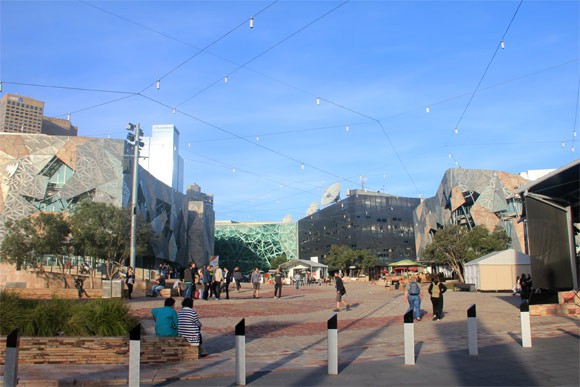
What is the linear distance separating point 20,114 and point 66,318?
120069 mm

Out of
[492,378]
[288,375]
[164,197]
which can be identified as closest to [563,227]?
[492,378]

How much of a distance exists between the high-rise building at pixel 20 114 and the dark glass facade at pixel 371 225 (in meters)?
63.2

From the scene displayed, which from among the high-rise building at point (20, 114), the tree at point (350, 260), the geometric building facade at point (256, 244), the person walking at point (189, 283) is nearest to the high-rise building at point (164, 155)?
the geometric building facade at point (256, 244)

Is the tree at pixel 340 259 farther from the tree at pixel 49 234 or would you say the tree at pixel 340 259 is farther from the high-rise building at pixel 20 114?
the high-rise building at pixel 20 114

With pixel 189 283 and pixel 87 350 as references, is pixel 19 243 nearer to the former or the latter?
pixel 189 283

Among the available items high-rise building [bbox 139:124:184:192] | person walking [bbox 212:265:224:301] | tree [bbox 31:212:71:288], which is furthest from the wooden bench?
high-rise building [bbox 139:124:184:192]

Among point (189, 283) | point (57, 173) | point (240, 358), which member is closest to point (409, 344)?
point (240, 358)

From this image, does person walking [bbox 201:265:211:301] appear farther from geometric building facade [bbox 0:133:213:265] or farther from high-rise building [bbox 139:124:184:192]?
high-rise building [bbox 139:124:184:192]

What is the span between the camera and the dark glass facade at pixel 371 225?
109 m

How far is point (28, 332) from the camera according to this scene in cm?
973

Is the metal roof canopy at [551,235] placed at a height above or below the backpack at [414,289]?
above

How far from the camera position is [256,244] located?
446ft

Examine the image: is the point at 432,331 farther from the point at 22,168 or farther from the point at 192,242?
the point at 192,242

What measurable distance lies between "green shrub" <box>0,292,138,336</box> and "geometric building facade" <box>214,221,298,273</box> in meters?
124
